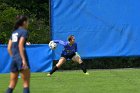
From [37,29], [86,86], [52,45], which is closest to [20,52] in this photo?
[86,86]

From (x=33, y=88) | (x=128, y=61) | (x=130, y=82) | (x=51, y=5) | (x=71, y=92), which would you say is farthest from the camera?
(x=128, y=61)

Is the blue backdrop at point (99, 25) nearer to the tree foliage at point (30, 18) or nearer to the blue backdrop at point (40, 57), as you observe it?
the blue backdrop at point (40, 57)

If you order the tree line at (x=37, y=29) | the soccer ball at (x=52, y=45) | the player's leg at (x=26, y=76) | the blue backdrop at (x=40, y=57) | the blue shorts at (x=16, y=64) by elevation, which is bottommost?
the tree line at (x=37, y=29)

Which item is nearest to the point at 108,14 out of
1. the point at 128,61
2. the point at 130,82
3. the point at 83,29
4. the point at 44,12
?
the point at 83,29

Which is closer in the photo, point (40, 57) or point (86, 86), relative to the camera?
point (86, 86)

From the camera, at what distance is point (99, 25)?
64.5 ft

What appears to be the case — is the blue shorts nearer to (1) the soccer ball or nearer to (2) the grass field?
(2) the grass field

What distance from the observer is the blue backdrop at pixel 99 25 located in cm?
1947

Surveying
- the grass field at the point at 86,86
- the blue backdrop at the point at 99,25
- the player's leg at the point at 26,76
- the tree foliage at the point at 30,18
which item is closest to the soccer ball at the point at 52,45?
the blue backdrop at the point at 99,25

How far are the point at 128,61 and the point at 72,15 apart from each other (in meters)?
3.70

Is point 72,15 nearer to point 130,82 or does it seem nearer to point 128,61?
point 128,61

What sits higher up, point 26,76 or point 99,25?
point 26,76

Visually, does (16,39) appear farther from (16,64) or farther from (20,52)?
(16,64)

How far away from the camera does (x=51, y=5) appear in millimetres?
19453
